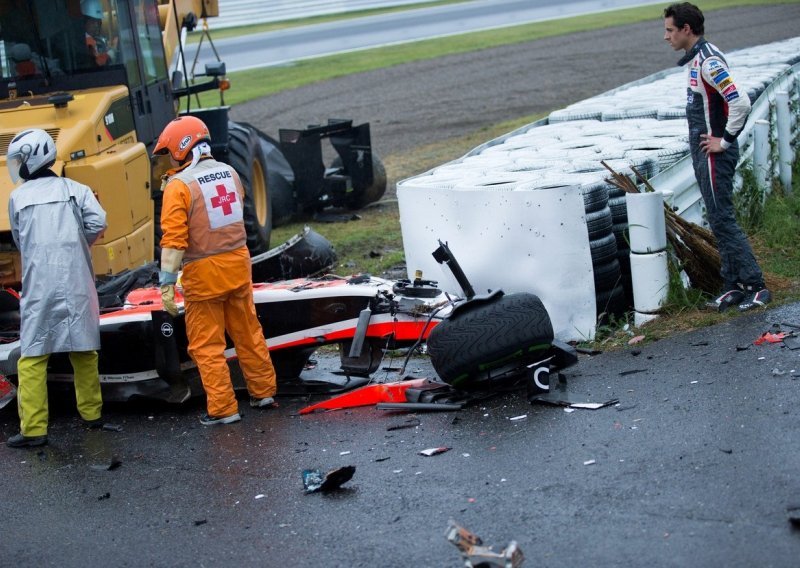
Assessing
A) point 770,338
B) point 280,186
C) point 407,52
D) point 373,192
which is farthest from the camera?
point 407,52

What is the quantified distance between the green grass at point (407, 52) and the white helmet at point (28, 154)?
1867 cm

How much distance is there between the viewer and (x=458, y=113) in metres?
21.2

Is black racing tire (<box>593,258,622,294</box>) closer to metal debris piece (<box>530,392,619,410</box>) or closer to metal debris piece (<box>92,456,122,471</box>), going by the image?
metal debris piece (<box>530,392,619,410</box>)

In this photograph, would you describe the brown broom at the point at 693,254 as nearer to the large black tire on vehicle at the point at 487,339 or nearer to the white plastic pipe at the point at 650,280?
the white plastic pipe at the point at 650,280

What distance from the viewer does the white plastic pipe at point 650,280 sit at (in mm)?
7367

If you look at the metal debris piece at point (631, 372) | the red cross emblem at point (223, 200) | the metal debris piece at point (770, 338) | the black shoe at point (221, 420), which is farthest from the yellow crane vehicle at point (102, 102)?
the metal debris piece at point (770, 338)

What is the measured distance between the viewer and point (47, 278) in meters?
6.93

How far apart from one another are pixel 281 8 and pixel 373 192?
32.2 meters

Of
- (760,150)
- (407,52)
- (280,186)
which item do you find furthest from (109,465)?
(407,52)

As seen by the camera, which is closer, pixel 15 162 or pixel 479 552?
pixel 479 552

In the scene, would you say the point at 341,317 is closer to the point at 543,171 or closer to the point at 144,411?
the point at 144,411

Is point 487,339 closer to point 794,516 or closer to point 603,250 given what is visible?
point 603,250

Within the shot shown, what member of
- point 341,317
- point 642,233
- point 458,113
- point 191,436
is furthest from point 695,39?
point 458,113

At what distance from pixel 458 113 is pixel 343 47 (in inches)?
560
